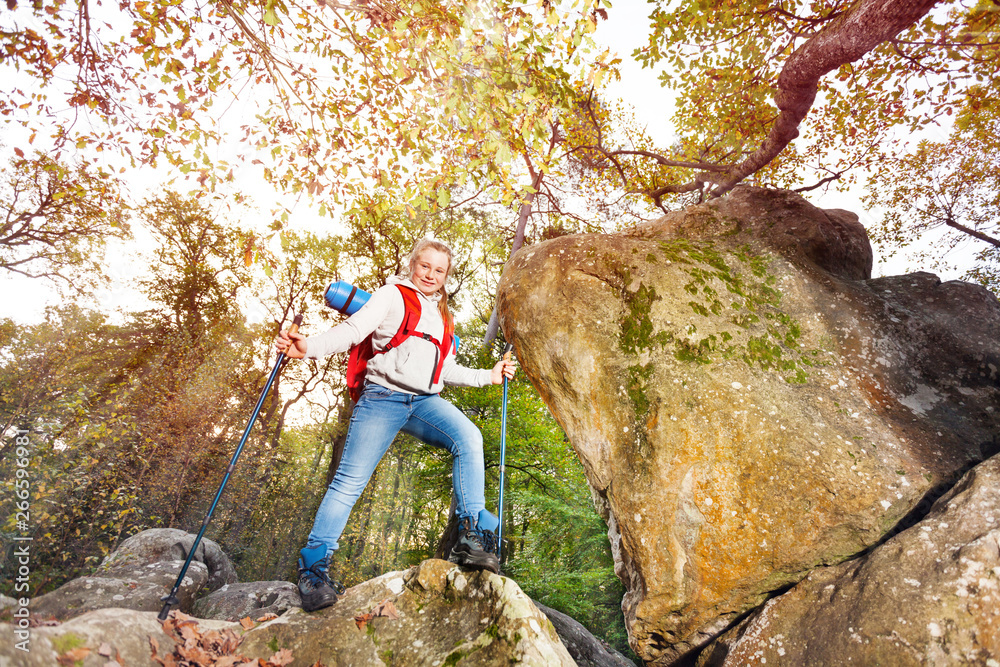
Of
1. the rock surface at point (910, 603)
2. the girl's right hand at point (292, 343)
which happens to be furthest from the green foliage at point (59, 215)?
the rock surface at point (910, 603)

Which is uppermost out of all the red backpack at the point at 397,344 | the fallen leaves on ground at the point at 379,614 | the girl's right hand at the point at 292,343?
the red backpack at the point at 397,344

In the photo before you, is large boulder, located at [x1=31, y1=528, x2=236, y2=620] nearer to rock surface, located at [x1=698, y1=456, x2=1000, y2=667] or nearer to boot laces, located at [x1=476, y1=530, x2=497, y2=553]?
boot laces, located at [x1=476, y1=530, x2=497, y2=553]

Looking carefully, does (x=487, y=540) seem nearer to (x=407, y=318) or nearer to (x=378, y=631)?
(x=378, y=631)

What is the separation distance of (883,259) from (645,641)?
1481 cm

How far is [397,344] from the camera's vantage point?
3154 mm

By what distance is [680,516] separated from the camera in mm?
3104

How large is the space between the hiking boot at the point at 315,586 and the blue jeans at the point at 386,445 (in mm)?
130

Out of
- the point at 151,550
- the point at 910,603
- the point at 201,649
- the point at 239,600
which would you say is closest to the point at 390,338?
the point at 201,649

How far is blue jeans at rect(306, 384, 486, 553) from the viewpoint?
2989mm

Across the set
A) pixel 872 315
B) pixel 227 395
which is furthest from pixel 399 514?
pixel 872 315

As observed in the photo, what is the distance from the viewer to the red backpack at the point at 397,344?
3.18 meters

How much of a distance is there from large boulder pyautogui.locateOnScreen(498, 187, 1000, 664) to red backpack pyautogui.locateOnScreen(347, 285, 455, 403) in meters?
1.09

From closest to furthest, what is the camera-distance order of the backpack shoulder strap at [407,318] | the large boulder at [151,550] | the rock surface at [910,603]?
the rock surface at [910,603]
the backpack shoulder strap at [407,318]
the large boulder at [151,550]

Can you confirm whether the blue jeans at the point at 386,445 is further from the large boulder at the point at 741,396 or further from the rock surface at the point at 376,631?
the large boulder at the point at 741,396
